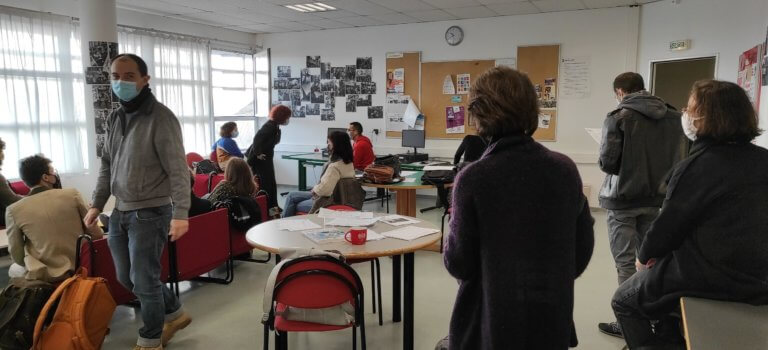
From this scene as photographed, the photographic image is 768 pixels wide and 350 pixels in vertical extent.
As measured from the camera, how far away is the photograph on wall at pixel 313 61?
8289mm

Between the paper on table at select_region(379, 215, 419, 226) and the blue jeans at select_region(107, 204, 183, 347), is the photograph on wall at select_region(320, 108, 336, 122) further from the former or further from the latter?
the blue jeans at select_region(107, 204, 183, 347)

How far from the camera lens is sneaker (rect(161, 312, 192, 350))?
2887 millimetres

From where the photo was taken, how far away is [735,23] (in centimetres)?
420

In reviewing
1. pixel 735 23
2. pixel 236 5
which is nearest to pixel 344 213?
pixel 735 23

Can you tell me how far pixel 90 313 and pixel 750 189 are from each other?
2852mm

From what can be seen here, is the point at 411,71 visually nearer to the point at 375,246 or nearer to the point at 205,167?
the point at 205,167

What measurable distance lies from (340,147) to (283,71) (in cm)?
480

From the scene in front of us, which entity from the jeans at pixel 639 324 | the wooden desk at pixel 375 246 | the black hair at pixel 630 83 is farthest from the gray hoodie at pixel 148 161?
the black hair at pixel 630 83

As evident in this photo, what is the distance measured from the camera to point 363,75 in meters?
7.96

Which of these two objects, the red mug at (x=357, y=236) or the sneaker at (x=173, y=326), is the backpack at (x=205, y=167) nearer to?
the sneaker at (x=173, y=326)

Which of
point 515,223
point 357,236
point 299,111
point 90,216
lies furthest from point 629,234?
point 299,111

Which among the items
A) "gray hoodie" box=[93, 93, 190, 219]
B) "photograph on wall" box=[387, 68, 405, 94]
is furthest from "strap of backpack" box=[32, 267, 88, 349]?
"photograph on wall" box=[387, 68, 405, 94]

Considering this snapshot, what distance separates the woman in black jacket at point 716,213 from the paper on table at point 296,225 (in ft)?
5.58

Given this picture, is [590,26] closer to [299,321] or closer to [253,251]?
[253,251]
